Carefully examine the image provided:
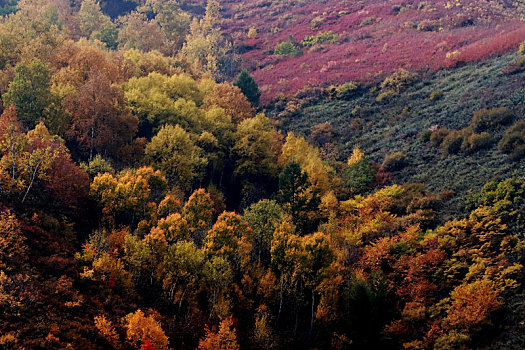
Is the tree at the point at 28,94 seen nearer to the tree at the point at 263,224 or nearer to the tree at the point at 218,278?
the tree at the point at 263,224

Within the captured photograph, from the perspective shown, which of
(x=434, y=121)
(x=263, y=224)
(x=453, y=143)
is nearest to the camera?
(x=263, y=224)

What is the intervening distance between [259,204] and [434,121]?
28.4m

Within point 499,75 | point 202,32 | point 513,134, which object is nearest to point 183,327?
point 513,134

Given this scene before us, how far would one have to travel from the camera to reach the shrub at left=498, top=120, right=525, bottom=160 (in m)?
39.2

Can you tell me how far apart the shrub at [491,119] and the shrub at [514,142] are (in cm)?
280

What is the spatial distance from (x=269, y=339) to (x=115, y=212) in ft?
59.0

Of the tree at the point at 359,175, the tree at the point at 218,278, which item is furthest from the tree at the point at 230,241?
the tree at the point at 359,175

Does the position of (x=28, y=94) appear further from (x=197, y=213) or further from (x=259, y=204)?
(x=259, y=204)

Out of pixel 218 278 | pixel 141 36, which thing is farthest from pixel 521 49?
pixel 141 36

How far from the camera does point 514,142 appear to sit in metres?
40.9

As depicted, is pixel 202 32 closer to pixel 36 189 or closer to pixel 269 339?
pixel 36 189

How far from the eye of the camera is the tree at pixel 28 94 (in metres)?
44.8

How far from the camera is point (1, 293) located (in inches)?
1019

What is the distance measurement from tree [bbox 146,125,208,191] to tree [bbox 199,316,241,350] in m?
20.4
